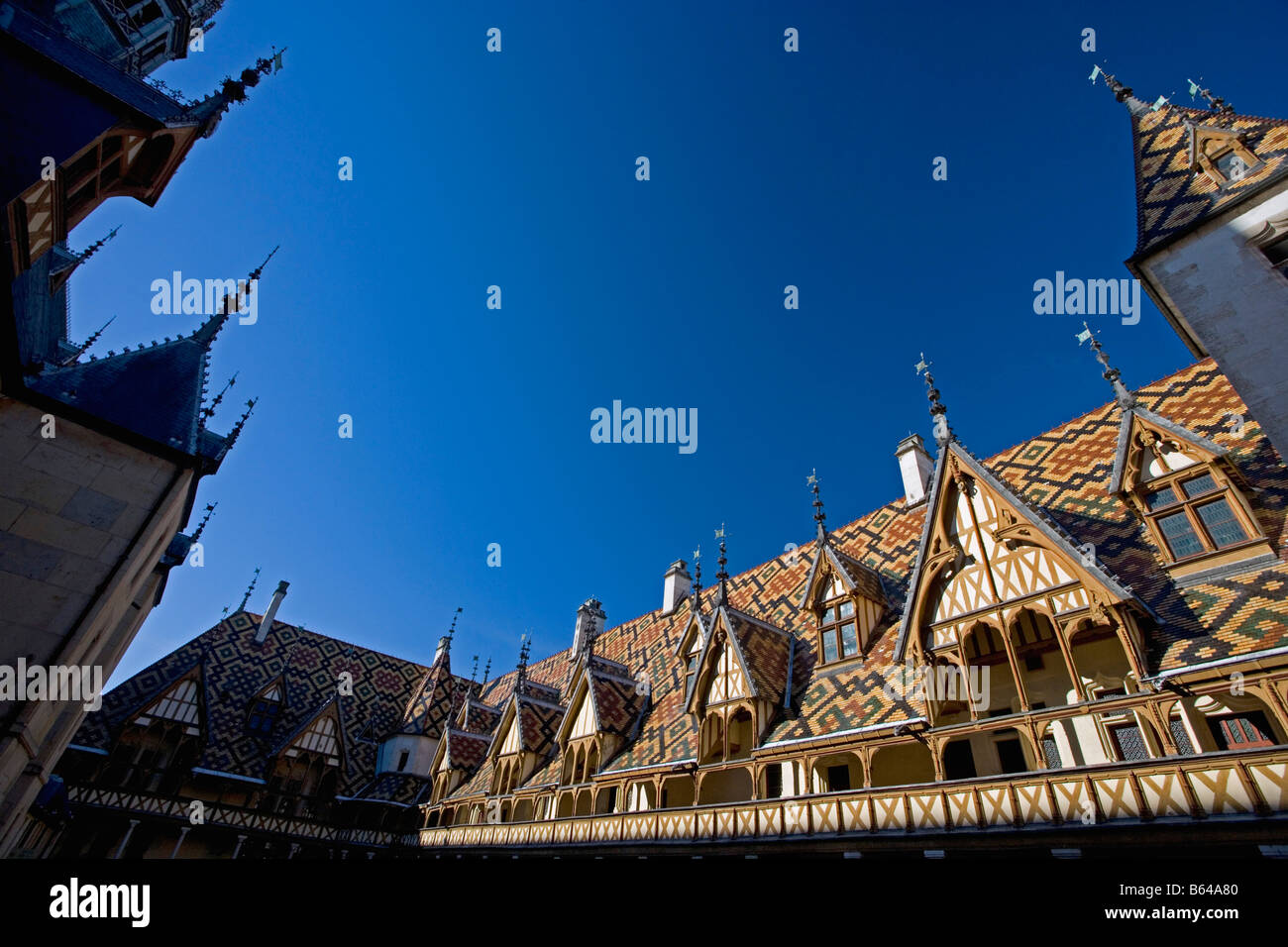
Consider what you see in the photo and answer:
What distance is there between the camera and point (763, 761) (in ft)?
52.1

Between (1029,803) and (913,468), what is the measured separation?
1465 centimetres

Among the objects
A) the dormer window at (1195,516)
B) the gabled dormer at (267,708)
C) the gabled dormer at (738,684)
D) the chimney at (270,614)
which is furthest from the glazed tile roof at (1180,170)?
the chimney at (270,614)

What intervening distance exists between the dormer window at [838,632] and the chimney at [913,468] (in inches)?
264

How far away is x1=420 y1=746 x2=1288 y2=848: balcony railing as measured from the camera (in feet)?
27.7

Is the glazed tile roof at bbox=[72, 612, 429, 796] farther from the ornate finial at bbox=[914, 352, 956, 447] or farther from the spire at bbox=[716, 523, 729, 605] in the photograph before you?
the ornate finial at bbox=[914, 352, 956, 447]

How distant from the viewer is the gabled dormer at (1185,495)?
11430 mm

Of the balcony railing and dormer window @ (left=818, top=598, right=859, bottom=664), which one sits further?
dormer window @ (left=818, top=598, right=859, bottom=664)

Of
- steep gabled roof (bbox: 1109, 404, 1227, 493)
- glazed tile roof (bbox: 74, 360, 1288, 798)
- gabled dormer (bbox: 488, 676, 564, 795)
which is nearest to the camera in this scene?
glazed tile roof (bbox: 74, 360, 1288, 798)

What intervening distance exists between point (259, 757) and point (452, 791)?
1161 cm

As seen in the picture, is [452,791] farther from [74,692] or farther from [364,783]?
[74,692]

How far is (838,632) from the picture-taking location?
17.6 metres

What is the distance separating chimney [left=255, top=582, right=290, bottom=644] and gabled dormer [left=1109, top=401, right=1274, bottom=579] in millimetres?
47990

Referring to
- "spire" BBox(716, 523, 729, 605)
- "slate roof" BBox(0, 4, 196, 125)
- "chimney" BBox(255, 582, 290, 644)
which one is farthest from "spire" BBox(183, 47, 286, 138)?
"chimney" BBox(255, 582, 290, 644)

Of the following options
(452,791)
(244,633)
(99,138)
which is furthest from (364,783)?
(99,138)
